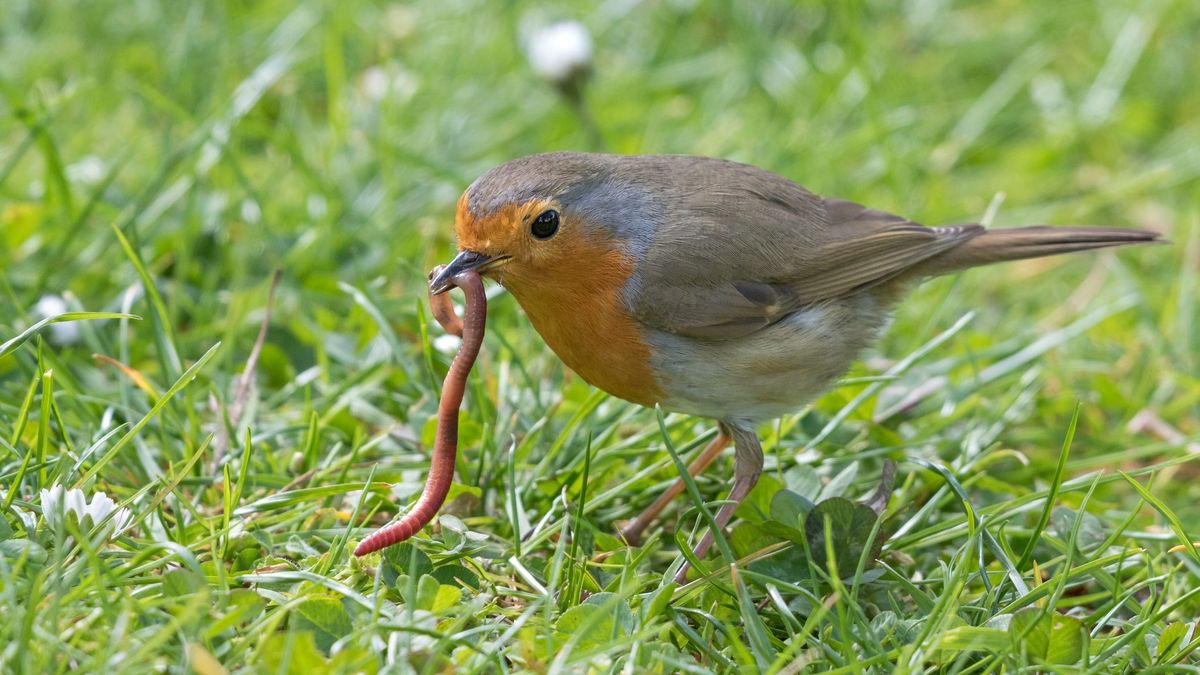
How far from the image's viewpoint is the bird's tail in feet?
13.7

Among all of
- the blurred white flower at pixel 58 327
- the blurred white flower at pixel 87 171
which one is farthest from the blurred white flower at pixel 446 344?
the blurred white flower at pixel 87 171

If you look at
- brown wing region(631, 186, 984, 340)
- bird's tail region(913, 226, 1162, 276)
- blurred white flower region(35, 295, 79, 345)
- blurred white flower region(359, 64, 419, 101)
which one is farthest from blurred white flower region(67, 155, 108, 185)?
bird's tail region(913, 226, 1162, 276)

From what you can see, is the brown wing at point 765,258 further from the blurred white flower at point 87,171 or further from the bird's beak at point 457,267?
the blurred white flower at point 87,171

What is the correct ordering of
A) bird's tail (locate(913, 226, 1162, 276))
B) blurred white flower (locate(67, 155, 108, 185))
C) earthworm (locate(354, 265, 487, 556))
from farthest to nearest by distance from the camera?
blurred white flower (locate(67, 155, 108, 185))
bird's tail (locate(913, 226, 1162, 276))
earthworm (locate(354, 265, 487, 556))

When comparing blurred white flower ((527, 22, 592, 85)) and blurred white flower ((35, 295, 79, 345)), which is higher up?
blurred white flower ((527, 22, 592, 85))

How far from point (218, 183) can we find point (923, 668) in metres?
3.35

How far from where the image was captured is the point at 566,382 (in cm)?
412

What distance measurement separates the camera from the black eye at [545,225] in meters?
3.47

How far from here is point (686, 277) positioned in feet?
12.1

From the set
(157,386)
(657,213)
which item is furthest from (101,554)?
(657,213)

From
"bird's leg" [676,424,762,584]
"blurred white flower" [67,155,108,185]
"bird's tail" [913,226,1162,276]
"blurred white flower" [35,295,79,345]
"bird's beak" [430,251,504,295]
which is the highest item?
"blurred white flower" [67,155,108,185]

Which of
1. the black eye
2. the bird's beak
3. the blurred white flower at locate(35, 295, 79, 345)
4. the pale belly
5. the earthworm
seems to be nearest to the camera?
the earthworm

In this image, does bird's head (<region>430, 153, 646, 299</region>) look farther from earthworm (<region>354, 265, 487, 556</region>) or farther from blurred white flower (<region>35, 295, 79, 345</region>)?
blurred white flower (<region>35, 295, 79, 345</region>)

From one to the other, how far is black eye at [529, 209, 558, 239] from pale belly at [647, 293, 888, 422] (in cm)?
41
